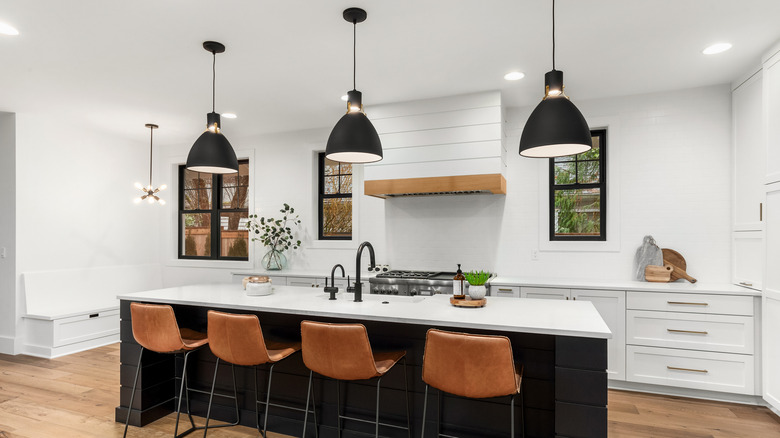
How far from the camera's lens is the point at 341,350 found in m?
2.25

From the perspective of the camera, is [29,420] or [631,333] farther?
[631,333]

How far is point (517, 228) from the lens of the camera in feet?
15.0

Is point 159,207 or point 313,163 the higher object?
point 313,163

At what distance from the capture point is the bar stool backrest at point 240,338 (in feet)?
8.16

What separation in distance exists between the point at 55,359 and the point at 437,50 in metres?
5.01

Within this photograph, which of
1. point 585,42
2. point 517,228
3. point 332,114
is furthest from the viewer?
point 332,114

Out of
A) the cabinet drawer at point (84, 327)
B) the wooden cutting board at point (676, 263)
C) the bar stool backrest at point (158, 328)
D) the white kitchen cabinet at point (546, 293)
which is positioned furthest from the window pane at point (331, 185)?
the wooden cutting board at point (676, 263)

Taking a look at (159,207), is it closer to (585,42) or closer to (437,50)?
(437,50)

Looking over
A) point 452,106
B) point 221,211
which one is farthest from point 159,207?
point 452,106

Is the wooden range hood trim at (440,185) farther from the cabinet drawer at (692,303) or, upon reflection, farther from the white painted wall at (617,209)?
the cabinet drawer at (692,303)

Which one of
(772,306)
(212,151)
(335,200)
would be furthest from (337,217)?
(772,306)

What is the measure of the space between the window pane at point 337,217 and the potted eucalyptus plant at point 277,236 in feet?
1.18

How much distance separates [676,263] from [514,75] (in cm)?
230

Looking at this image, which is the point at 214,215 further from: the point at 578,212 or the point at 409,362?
the point at 578,212
